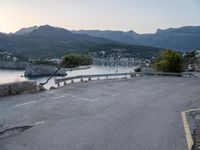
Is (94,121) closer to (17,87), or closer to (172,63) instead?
(17,87)

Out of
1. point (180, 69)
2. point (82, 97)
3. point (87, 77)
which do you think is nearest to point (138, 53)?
point (180, 69)

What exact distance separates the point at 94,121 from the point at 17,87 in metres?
7.79

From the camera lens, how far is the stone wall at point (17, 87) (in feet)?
58.4

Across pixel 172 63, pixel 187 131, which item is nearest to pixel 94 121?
pixel 187 131

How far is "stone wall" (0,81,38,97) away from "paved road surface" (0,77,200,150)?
92 centimetres

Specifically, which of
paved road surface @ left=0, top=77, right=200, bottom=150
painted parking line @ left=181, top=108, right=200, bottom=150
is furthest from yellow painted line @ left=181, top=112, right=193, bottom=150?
paved road surface @ left=0, top=77, right=200, bottom=150

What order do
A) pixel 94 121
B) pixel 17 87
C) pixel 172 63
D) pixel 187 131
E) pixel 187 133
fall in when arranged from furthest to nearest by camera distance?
pixel 172 63
pixel 17 87
pixel 94 121
pixel 187 131
pixel 187 133

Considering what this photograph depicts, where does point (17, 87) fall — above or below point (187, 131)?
above

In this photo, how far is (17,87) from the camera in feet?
61.0

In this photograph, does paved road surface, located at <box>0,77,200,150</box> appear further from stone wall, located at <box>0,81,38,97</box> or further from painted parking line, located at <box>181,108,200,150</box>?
stone wall, located at <box>0,81,38,97</box>

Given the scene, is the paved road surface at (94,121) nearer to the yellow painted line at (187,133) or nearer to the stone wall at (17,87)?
the yellow painted line at (187,133)

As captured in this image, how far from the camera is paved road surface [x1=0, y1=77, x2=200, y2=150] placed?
8898 mm

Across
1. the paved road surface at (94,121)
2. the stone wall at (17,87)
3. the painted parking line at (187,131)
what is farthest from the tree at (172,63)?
the painted parking line at (187,131)

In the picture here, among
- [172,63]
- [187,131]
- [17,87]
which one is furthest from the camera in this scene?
[172,63]
